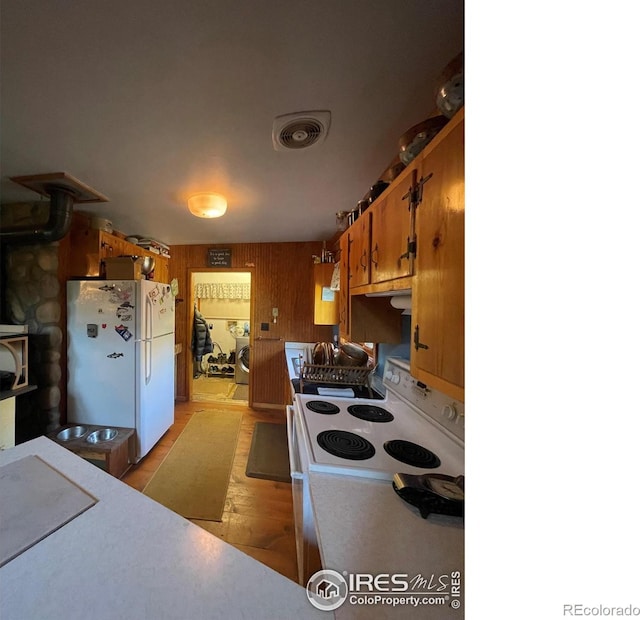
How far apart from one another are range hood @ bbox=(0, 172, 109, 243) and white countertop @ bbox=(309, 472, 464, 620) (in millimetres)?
2459

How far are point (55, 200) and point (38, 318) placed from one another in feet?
3.49

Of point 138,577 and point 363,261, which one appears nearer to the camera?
point 138,577

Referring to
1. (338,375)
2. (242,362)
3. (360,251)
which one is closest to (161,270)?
(242,362)

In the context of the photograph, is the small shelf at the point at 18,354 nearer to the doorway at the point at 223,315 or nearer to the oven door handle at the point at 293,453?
the oven door handle at the point at 293,453

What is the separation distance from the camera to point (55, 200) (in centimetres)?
185

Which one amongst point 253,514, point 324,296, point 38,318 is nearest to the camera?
point 253,514

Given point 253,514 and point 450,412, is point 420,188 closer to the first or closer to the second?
point 450,412

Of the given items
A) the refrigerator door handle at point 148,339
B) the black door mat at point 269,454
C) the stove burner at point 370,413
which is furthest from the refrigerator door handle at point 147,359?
the stove burner at point 370,413

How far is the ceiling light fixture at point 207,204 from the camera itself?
70.1 inches

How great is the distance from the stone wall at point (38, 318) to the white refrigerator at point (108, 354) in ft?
0.30

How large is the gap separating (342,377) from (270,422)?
5.21ft

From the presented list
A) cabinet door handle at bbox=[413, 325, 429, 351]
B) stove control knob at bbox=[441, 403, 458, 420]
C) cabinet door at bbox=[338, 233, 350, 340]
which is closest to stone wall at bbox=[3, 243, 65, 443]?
cabinet door at bbox=[338, 233, 350, 340]
